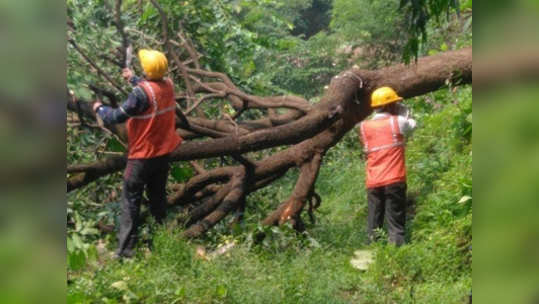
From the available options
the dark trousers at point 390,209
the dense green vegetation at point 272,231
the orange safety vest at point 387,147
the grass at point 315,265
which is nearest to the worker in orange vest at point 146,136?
the dense green vegetation at point 272,231

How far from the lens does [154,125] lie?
15.9 feet

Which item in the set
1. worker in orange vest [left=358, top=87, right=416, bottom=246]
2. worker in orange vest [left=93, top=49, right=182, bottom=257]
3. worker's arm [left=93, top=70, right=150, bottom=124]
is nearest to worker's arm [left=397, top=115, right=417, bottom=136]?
worker in orange vest [left=358, top=87, right=416, bottom=246]

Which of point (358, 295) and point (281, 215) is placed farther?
point (281, 215)

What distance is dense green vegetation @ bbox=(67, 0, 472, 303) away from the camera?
377cm

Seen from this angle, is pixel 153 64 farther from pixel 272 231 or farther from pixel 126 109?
pixel 272 231

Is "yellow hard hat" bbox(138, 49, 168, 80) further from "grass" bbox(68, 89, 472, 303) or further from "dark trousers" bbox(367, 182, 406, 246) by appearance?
"dark trousers" bbox(367, 182, 406, 246)

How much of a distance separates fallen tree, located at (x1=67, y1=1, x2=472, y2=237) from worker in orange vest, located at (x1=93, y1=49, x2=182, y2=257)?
0.22 meters

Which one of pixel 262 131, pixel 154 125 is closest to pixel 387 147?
pixel 262 131

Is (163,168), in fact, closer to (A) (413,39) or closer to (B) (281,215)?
(B) (281,215)
